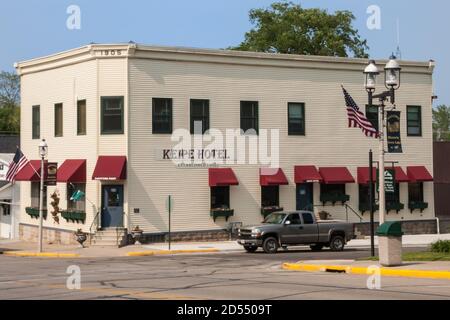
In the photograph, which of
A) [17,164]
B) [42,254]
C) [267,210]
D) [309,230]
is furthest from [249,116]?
[42,254]

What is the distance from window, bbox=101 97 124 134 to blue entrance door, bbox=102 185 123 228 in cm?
285

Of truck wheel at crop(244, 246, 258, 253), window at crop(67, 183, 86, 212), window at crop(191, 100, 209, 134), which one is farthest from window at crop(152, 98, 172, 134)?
truck wheel at crop(244, 246, 258, 253)

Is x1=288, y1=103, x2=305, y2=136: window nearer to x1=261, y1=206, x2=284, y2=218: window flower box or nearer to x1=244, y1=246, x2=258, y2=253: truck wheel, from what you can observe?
Result: x1=261, y1=206, x2=284, y2=218: window flower box

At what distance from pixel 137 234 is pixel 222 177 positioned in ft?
17.3

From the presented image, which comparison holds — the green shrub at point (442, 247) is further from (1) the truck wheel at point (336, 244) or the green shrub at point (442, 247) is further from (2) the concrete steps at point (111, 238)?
(2) the concrete steps at point (111, 238)

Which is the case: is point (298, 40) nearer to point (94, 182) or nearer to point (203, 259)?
point (94, 182)

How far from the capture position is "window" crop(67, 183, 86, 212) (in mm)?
40219

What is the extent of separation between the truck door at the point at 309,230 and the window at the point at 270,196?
23.6ft

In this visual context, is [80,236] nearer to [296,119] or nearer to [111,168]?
[111,168]

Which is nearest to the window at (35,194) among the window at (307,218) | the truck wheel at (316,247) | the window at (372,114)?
the truck wheel at (316,247)

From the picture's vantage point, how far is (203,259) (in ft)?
103

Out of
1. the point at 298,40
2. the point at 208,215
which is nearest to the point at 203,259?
the point at 208,215

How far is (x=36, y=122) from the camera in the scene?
45.2 meters
